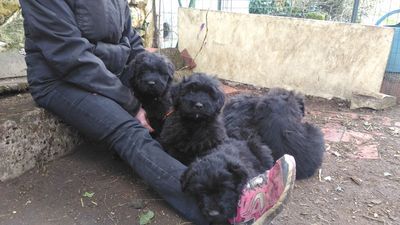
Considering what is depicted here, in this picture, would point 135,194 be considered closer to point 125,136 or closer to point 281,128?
point 125,136

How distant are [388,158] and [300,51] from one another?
8.04 ft

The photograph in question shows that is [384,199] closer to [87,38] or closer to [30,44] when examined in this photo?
[87,38]

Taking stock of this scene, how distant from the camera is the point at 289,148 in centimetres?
345

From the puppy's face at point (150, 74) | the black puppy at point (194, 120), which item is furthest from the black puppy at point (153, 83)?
the black puppy at point (194, 120)

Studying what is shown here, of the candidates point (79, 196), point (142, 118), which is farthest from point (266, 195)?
point (79, 196)

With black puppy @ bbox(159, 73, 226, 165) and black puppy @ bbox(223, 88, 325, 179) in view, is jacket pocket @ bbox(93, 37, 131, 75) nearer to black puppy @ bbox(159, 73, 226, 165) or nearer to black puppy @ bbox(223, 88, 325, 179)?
black puppy @ bbox(159, 73, 226, 165)

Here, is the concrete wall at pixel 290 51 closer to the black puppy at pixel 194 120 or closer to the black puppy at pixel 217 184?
the black puppy at pixel 194 120

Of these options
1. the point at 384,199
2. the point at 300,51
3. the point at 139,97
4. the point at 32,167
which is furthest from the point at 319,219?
the point at 300,51

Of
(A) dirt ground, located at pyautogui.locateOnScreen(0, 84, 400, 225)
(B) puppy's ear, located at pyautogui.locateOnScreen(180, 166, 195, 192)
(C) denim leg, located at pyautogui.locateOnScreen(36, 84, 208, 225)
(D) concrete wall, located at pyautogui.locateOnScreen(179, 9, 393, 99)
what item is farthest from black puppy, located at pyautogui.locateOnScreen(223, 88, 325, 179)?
(D) concrete wall, located at pyautogui.locateOnScreen(179, 9, 393, 99)

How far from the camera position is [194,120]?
301 centimetres

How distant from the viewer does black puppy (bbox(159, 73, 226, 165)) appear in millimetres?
2885

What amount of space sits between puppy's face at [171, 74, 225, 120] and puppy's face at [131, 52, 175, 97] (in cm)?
38

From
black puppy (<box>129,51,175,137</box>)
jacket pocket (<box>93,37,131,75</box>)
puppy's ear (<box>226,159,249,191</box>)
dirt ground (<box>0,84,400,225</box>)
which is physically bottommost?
dirt ground (<box>0,84,400,225</box>)

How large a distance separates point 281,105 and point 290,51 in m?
Result: 2.66
